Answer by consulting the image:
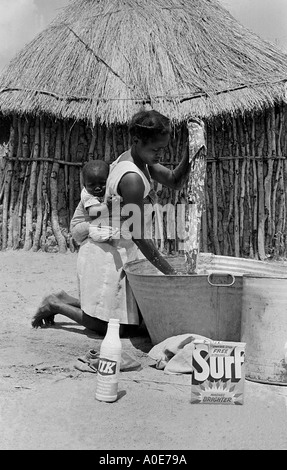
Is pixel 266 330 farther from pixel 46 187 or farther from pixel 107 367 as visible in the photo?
pixel 46 187

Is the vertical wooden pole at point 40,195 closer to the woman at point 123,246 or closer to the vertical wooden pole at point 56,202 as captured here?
the vertical wooden pole at point 56,202

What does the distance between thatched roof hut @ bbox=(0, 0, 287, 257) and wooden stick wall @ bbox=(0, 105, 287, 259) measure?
13 mm

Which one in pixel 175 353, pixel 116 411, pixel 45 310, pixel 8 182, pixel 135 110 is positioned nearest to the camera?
pixel 116 411

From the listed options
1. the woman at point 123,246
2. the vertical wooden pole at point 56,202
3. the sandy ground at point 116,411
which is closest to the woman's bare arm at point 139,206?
the woman at point 123,246

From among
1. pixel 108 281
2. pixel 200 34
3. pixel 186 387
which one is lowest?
pixel 186 387

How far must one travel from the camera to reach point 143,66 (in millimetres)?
7723

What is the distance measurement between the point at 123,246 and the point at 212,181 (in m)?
3.79

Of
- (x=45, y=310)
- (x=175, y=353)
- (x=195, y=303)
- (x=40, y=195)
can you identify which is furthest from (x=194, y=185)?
(x=40, y=195)

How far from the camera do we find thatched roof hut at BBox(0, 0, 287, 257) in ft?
24.1

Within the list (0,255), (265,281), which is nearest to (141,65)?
(0,255)

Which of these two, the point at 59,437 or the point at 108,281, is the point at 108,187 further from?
the point at 59,437

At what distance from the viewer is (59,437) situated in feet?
7.64

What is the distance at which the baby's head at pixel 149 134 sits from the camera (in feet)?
11.5

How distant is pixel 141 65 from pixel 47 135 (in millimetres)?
1518
